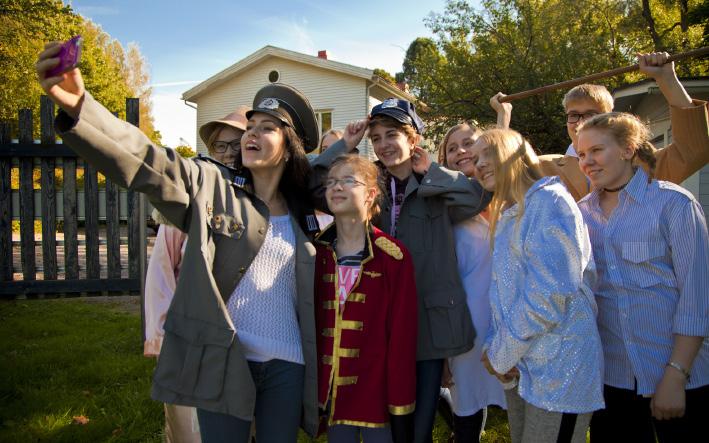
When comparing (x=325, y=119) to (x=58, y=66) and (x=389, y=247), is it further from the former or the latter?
(x=58, y=66)

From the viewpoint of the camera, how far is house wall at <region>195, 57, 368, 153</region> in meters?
20.9

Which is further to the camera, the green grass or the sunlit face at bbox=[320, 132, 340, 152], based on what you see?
the sunlit face at bbox=[320, 132, 340, 152]

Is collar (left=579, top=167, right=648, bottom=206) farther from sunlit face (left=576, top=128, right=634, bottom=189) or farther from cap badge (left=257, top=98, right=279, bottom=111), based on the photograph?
cap badge (left=257, top=98, right=279, bottom=111)

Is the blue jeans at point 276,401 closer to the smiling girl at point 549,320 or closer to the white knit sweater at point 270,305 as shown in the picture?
the white knit sweater at point 270,305

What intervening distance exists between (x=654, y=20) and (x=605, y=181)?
26.6m

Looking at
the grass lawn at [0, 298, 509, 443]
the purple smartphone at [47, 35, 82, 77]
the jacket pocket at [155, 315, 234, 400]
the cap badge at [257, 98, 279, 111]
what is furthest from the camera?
the grass lawn at [0, 298, 509, 443]

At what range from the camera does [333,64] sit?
810 inches

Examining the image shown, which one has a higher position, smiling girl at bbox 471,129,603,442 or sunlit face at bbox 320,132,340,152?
sunlit face at bbox 320,132,340,152

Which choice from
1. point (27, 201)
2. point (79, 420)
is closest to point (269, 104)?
point (79, 420)

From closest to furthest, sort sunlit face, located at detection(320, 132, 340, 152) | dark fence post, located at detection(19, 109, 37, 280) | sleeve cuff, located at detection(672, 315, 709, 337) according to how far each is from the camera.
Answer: sleeve cuff, located at detection(672, 315, 709, 337), sunlit face, located at detection(320, 132, 340, 152), dark fence post, located at detection(19, 109, 37, 280)

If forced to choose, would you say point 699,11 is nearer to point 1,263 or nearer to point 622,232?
point 622,232

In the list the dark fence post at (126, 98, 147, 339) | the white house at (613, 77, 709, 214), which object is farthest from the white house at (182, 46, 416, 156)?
the dark fence post at (126, 98, 147, 339)

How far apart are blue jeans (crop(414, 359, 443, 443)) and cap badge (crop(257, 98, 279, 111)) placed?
155 cm

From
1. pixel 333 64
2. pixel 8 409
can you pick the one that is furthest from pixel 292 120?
pixel 333 64
